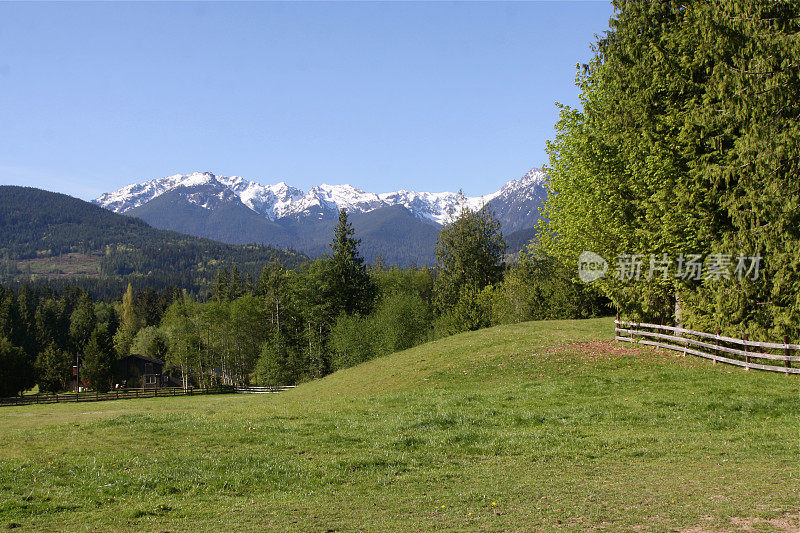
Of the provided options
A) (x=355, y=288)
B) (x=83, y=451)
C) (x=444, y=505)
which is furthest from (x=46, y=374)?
(x=444, y=505)

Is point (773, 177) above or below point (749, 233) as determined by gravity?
above

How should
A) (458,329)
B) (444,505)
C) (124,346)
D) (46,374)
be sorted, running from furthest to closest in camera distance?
(124,346) → (46,374) → (458,329) → (444,505)

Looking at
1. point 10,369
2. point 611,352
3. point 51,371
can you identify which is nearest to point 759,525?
point 611,352

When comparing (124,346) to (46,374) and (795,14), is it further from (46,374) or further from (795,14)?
(795,14)

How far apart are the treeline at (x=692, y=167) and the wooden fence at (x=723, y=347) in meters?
0.73

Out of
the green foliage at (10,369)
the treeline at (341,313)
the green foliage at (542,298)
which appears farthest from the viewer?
the green foliage at (10,369)

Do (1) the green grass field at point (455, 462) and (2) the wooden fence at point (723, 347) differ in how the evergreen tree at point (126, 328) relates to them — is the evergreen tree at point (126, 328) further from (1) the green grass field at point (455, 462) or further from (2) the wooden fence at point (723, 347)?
(1) the green grass field at point (455, 462)

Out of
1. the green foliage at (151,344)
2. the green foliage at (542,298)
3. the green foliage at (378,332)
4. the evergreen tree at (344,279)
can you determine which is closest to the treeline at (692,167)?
the green foliage at (542,298)

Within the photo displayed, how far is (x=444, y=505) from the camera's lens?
35.6 feet

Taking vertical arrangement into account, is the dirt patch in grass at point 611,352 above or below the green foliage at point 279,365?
above

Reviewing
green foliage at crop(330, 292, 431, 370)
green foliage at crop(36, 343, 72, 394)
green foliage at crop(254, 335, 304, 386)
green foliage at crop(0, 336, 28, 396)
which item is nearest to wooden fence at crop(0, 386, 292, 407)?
green foliage at crop(254, 335, 304, 386)

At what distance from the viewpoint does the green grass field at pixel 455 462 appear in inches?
396

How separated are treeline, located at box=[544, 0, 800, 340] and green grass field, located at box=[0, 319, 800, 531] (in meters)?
4.55

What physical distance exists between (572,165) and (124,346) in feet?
413
